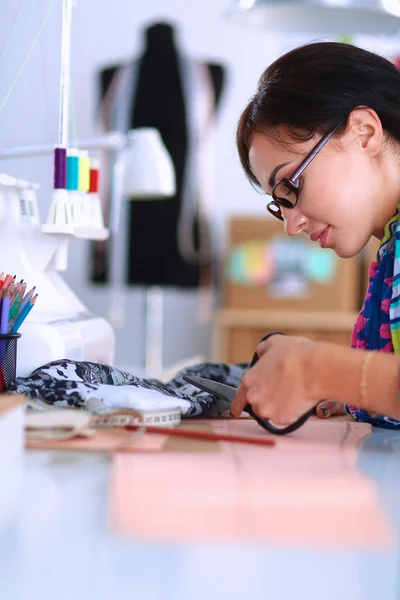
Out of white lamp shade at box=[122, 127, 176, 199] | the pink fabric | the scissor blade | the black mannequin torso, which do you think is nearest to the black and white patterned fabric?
the scissor blade

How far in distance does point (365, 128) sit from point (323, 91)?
0.08m

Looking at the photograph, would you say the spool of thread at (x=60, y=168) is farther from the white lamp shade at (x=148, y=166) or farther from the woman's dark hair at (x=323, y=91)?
the white lamp shade at (x=148, y=166)

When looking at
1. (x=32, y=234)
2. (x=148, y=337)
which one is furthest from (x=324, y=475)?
(x=148, y=337)

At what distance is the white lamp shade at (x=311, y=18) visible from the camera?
1.91 m

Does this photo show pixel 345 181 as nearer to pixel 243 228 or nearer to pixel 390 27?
pixel 390 27

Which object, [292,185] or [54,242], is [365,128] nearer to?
[292,185]

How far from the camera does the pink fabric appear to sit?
19.1 inches

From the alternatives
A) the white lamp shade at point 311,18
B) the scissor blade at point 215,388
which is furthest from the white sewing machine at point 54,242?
the white lamp shade at point 311,18

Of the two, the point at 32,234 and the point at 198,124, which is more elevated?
the point at 198,124

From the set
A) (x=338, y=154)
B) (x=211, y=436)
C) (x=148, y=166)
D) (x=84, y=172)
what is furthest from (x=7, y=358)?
(x=148, y=166)

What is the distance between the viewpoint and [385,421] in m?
0.97

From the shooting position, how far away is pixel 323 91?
99cm

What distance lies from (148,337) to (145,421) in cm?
290

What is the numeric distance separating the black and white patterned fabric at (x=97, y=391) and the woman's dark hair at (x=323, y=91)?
0.35 m
